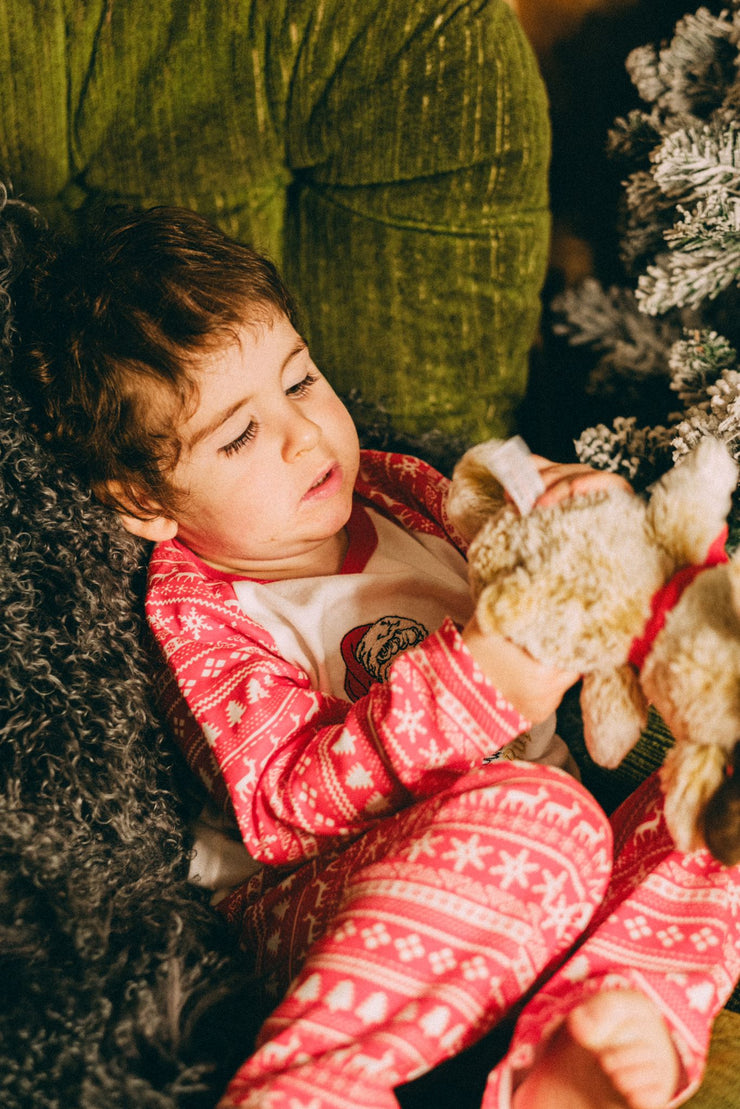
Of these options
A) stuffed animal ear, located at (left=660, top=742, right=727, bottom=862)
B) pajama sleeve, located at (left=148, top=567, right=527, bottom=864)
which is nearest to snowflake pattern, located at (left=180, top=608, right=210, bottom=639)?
pajama sleeve, located at (left=148, top=567, right=527, bottom=864)

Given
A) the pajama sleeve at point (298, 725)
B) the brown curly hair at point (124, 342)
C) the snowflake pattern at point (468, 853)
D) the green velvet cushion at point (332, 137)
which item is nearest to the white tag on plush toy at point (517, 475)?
the pajama sleeve at point (298, 725)

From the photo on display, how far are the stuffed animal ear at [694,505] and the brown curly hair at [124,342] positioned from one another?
1.53ft

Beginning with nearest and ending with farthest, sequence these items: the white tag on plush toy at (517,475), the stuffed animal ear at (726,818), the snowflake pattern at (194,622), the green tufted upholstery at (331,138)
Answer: the stuffed animal ear at (726,818) < the white tag on plush toy at (517,475) < the snowflake pattern at (194,622) < the green tufted upholstery at (331,138)

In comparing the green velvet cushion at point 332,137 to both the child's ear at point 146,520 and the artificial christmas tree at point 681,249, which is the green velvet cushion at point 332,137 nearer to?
the artificial christmas tree at point 681,249

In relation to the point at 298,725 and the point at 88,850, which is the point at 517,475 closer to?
the point at 298,725

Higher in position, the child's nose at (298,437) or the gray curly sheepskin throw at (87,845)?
the child's nose at (298,437)

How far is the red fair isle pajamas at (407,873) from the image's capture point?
0.55 meters

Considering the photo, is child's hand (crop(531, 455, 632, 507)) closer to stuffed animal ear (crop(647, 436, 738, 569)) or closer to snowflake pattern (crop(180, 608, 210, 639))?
stuffed animal ear (crop(647, 436, 738, 569))

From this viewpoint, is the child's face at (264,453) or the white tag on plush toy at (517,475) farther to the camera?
the child's face at (264,453)

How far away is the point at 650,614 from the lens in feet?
1.73

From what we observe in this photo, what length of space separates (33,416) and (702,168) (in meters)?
0.73

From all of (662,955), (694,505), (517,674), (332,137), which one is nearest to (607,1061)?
(662,955)

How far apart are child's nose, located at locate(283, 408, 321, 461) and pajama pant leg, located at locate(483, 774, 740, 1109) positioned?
0.47 metres

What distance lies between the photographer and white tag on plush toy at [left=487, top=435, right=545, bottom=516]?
0.58 m
